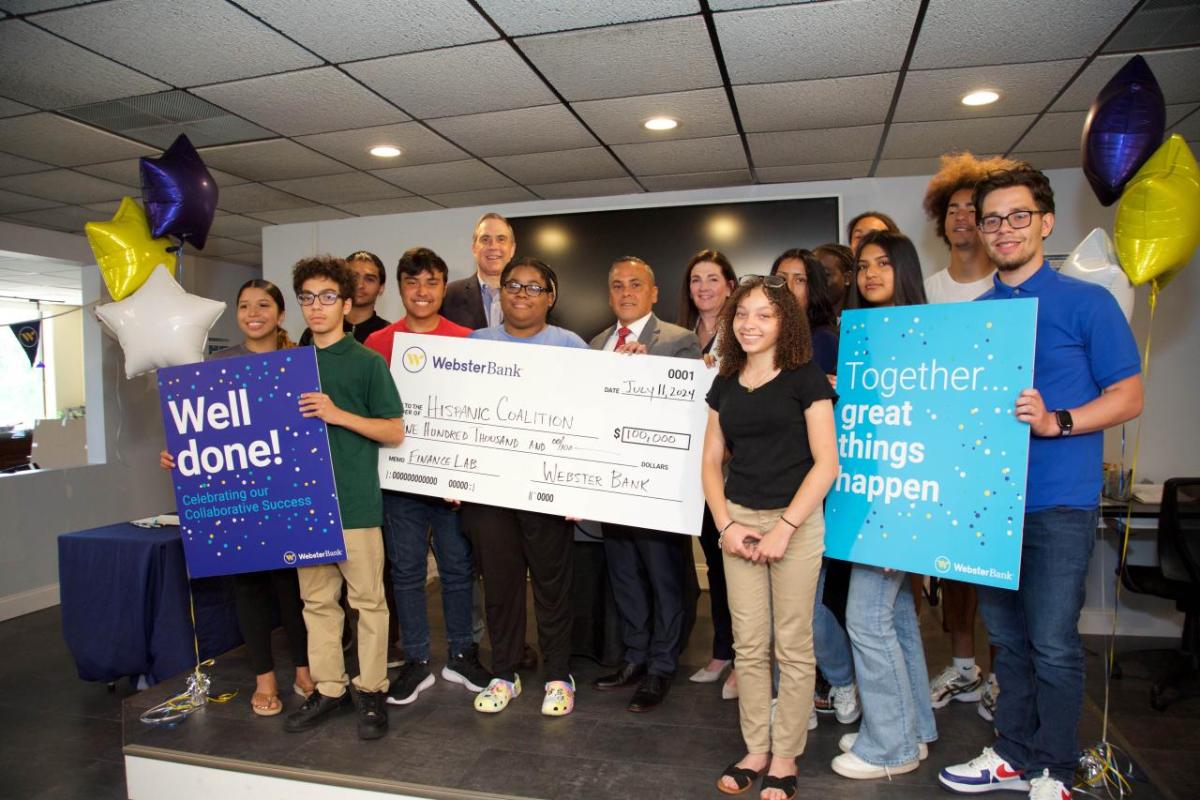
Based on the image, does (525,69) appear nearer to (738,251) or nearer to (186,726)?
(738,251)

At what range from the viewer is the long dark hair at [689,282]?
111 inches

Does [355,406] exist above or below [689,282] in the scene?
below

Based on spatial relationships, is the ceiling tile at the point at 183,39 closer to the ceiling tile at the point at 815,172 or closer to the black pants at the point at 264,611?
the black pants at the point at 264,611

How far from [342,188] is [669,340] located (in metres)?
3.13

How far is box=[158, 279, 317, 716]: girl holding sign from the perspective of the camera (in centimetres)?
271

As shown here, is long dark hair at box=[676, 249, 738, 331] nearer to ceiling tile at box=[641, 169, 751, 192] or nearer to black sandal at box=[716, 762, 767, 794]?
black sandal at box=[716, 762, 767, 794]

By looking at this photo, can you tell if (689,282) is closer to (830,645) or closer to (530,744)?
(830,645)

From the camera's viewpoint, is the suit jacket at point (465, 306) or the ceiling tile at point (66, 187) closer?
the suit jacket at point (465, 306)

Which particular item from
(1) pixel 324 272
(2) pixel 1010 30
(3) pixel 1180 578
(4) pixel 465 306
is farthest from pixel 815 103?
(3) pixel 1180 578

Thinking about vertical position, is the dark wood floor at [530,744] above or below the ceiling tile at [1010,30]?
below

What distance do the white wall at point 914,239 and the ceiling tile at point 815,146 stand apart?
0.47m

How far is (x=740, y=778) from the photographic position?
215 cm

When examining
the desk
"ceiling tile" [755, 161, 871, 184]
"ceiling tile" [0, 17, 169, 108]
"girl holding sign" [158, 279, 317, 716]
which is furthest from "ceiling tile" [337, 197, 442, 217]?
the desk
